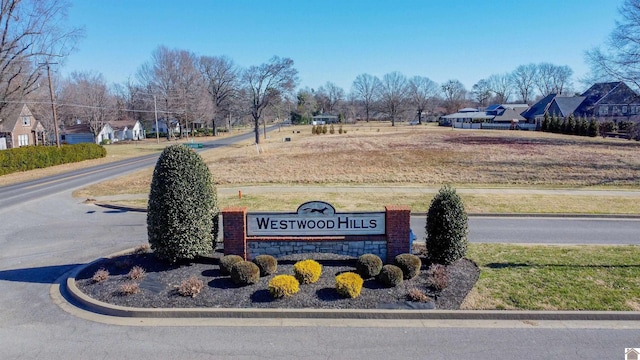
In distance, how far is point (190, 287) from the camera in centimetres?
811

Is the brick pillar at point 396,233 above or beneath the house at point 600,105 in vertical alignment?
beneath

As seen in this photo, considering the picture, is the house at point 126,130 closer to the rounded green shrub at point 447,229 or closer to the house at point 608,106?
the house at point 608,106

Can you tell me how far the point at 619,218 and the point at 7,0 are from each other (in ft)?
140

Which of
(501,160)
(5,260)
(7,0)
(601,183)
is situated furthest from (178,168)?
(7,0)

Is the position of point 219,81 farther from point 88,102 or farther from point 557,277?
point 557,277

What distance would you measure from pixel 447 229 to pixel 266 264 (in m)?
3.99

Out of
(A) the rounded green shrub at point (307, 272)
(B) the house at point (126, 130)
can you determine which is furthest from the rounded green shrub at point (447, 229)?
(B) the house at point (126, 130)

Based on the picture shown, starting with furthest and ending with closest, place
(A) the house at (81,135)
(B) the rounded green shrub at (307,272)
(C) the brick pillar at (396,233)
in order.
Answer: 1. (A) the house at (81,135)
2. (C) the brick pillar at (396,233)
3. (B) the rounded green shrub at (307,272)

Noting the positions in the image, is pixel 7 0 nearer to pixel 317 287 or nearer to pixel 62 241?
pixel 62 241

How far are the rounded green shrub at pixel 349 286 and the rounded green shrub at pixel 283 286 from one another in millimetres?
825

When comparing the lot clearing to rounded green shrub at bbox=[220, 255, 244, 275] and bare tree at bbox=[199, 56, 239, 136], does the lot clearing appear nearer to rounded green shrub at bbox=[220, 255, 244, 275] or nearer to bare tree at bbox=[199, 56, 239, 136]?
rounded green shrub at bbox=[220, 255, 244, 275]

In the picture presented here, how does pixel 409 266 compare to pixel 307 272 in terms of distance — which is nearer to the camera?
pixel 307 272

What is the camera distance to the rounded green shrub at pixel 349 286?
7.93 m

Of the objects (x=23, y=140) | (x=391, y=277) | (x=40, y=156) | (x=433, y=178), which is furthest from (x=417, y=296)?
(x=23, y=140)
